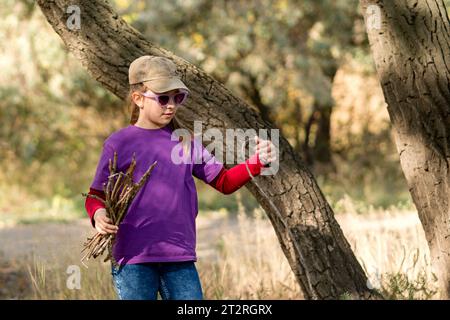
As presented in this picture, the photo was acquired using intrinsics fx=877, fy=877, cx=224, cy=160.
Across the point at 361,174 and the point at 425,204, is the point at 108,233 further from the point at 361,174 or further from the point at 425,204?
the point at 361,174

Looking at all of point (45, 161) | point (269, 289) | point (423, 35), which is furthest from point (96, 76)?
point (45, 161)

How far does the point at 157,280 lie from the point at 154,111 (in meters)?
0.67

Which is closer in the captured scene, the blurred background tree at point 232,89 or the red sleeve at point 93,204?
the red sleeve at point 93,204

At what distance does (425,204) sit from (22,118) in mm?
8828

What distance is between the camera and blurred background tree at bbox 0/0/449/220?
34.8ft

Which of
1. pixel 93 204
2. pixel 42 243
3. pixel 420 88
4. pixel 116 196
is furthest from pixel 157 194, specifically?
pixel 42 243

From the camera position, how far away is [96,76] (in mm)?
4426

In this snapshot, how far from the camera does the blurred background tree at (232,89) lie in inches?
418

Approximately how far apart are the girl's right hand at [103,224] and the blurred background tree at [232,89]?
595 cm

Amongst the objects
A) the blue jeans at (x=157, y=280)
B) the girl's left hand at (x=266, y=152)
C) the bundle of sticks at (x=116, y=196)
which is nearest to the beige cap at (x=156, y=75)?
the bundle of sticks at (x=116, y=196)

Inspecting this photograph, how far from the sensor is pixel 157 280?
3.49 meters

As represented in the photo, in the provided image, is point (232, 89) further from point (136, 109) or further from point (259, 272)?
point (136, 109)

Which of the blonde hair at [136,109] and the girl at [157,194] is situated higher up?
the blonde hair at [136,109]

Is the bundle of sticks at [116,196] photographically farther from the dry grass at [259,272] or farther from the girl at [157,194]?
the dry grass at [259,272]
